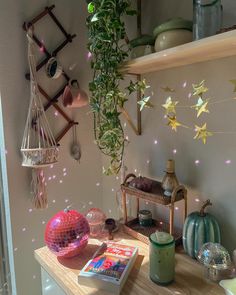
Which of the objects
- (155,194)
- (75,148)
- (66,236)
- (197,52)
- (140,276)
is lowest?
(140,276)

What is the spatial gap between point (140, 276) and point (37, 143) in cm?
75

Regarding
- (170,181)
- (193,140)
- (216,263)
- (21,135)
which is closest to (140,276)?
(216,263)

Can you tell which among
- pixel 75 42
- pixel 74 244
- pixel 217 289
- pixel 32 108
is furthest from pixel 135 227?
pixel 75 42

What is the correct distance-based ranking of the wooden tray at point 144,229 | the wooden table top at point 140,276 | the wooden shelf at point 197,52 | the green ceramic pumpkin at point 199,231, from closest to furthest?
the wooden shelf at point 197,52
the wooden table top at point 140,276
the green ceramic pumpkin at point 199,231
the wooden tray at point 144,229

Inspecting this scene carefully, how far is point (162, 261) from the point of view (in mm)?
787

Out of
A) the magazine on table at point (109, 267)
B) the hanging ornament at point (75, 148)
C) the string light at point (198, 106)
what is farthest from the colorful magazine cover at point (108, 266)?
the hanging ornament at point (75, 148)

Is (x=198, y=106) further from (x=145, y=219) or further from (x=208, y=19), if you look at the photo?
(x=145, y=219)

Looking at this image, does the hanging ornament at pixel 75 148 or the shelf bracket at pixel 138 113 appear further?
the hanging ornament at pixel 75 148

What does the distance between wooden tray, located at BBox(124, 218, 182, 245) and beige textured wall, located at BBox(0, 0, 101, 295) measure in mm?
411

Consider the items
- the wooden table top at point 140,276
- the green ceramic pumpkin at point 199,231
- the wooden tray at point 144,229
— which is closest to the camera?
the wooden table top at point 140,276

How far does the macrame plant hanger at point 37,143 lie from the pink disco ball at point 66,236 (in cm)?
32

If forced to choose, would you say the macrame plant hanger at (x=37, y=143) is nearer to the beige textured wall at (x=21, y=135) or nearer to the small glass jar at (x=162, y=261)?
the beige textured wall at (x=21, y=135)

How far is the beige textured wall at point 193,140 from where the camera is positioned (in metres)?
0.88

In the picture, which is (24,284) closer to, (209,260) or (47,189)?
(47,189)
